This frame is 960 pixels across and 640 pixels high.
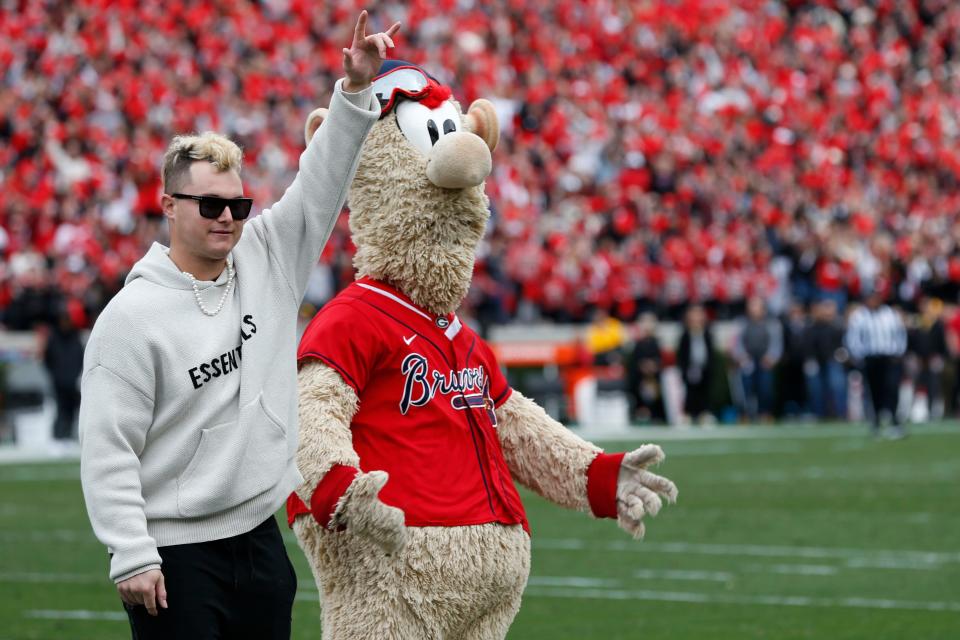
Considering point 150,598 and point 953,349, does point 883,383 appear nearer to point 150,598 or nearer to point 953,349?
point 953,349

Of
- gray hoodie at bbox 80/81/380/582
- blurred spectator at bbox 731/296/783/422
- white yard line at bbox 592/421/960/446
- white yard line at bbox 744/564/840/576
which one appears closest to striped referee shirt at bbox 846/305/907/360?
white yard line at bbox 592/421/960/446

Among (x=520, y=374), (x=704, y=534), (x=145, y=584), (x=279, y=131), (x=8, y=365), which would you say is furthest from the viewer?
(x=279, y=131)

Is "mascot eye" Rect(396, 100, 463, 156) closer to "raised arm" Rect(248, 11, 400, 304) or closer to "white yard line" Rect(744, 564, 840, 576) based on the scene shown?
"raised arm" Rect(248, 11, 400, 304)

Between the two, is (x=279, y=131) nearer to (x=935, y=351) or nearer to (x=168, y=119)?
(x=168, y=119)

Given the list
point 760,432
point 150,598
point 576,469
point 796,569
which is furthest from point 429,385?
point 760,432

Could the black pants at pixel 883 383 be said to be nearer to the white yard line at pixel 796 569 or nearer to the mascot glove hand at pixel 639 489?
the white yard line at pixel 796 569

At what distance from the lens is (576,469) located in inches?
198

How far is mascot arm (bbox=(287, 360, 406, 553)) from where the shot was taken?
13.7 feet

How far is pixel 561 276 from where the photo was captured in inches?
918

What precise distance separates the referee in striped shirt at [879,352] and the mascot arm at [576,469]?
14539 millimetres

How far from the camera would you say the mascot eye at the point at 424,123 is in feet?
16.3

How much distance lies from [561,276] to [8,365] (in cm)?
792

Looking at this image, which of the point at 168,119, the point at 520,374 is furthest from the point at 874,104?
the point at 168,119

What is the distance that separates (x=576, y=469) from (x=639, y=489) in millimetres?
262
